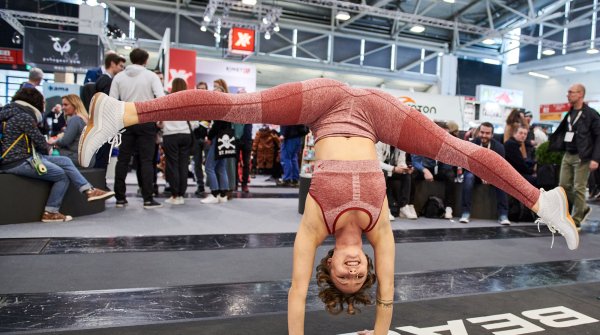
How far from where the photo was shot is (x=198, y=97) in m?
1.62

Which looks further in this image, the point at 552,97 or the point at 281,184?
the point at 552,97

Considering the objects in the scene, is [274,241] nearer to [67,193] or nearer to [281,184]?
[67,193]

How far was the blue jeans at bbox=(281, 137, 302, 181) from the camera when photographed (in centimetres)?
713

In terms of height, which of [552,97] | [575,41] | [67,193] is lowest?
[67,193]

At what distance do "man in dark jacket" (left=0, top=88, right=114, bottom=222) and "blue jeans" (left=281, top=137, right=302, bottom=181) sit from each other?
3751 mm

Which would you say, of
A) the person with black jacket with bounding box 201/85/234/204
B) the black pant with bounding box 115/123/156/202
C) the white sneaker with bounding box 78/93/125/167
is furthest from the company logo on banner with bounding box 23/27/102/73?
the white sneaker with bounding box 78/93/125/167

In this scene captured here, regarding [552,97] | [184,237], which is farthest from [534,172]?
[552,97]

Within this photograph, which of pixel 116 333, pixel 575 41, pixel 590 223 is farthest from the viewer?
pixel 575 41

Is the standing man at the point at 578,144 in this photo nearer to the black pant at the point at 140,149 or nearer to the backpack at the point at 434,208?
the backpack at the point at 434,208

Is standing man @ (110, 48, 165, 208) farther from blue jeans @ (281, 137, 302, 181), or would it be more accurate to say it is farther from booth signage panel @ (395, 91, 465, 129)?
booth signage panel @ (395, 91, 465, 129)

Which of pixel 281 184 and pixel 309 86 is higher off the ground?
pixel 309 86

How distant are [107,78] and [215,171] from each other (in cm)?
153

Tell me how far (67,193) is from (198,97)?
296 cm

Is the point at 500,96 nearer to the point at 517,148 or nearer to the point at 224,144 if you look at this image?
the point at 517,148
